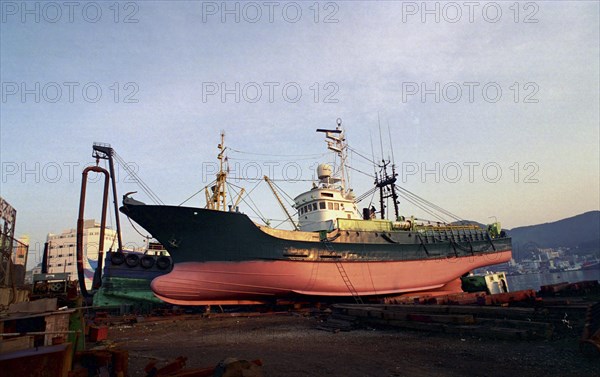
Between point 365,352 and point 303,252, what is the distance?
11.8 metres

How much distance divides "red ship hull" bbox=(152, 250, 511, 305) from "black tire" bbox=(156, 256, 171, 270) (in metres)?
9.09

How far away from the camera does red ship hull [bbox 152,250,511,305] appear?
731 inches

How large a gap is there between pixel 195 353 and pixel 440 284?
24088 millimetres

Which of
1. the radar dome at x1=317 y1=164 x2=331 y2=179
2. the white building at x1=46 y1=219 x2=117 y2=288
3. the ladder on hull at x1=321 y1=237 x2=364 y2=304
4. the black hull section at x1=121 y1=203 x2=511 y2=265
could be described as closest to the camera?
the black hull section at x1=121 y1=203 x2=511 y2=265

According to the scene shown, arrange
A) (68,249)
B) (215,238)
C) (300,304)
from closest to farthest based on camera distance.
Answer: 1. (215,238)
2. (300,304)
3. (68,249)

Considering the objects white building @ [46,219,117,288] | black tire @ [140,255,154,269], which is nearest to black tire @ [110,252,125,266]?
black tire @ [140,255,154,269]

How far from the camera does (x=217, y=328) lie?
14.5 m

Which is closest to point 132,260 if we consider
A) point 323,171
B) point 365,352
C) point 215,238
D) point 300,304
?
point 215,238

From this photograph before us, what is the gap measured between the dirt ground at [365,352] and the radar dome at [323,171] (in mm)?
16076

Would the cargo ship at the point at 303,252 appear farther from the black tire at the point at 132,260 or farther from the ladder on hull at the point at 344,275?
the black tire at the point at 132,260

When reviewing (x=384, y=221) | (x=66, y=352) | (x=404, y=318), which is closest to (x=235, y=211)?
(x=404, y=318)

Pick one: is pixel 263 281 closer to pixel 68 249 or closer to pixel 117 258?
pixel 117 258

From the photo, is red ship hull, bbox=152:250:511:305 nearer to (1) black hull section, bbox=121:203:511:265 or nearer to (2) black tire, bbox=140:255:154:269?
(1) black hull section, bbox=121:203:511:265

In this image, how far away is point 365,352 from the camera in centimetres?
848
